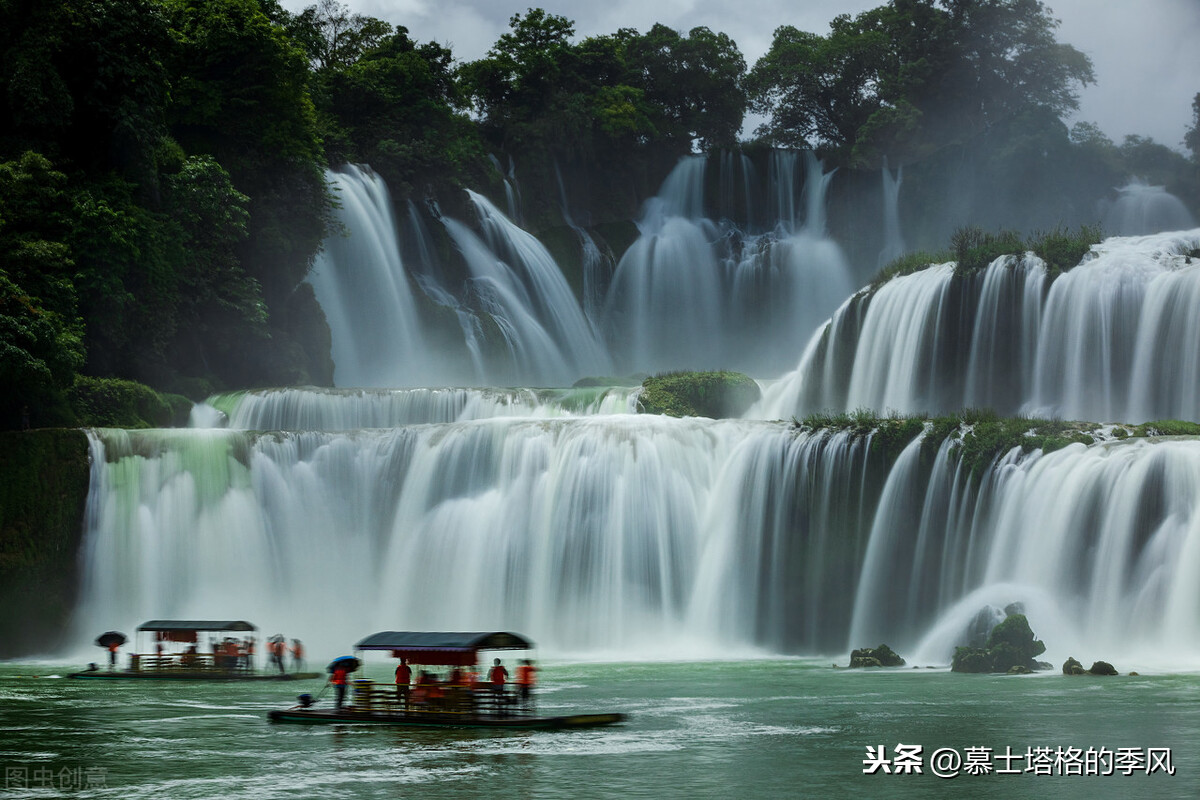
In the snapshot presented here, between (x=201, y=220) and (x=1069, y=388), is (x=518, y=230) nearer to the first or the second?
(x=201, y=220)

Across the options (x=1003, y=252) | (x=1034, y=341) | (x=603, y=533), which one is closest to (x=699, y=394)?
(x=603, y=533)

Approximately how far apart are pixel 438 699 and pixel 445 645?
1.26m

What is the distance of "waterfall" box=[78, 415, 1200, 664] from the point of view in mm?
31578

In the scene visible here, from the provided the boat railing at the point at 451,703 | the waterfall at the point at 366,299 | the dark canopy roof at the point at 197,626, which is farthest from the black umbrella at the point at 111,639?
the waterfall at the point at 366,299

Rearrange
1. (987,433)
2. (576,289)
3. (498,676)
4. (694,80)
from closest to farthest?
(498,676), (987,433), (576,289), (694,80)

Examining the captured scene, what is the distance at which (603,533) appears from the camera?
37500mm

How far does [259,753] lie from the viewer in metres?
19.0

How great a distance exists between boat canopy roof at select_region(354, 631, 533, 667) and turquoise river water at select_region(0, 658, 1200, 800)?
1.15 meters

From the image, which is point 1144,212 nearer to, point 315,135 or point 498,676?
point 315,135

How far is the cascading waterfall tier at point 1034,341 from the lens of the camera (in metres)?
37.5

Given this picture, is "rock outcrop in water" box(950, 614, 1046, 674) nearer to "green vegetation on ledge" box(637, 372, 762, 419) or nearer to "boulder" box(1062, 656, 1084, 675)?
"boulder" box(1062, 656, 1084, 675)

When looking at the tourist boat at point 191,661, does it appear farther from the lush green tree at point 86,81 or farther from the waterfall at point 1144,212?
the waterfall at point 1144,212

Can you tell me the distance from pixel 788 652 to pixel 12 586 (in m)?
20.3

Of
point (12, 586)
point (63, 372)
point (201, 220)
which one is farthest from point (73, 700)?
point (201, 220)
